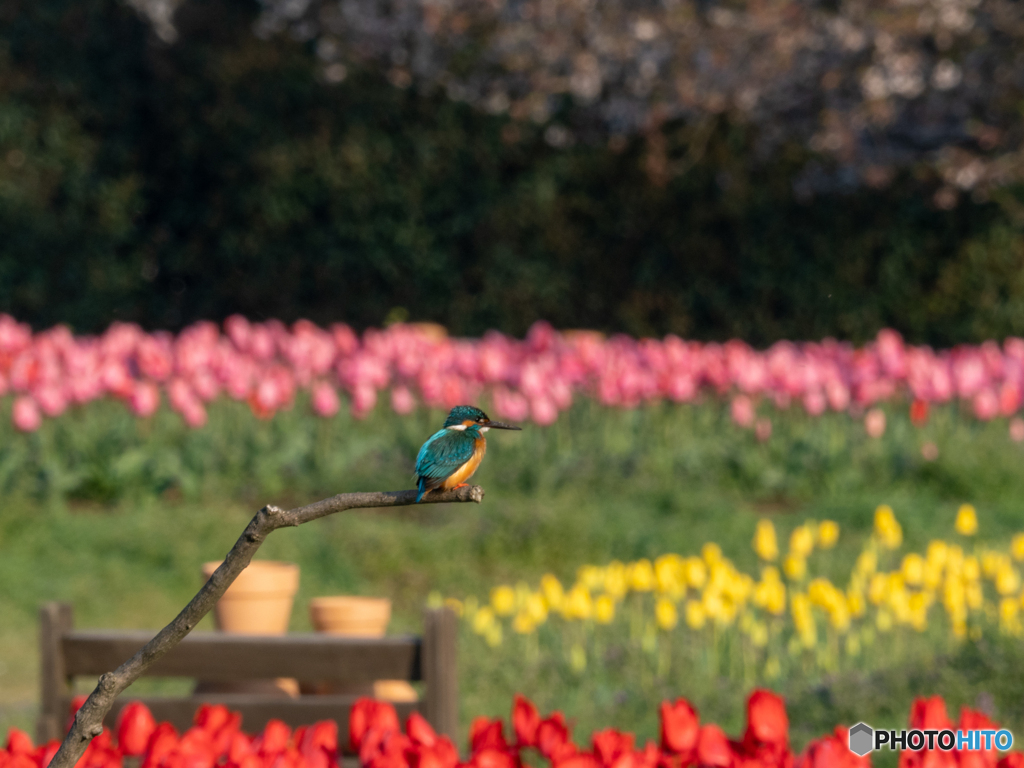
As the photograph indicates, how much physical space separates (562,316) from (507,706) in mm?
6856

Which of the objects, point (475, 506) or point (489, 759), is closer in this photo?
point (489, 759)

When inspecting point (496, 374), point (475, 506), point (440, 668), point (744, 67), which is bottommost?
point (440, 668)

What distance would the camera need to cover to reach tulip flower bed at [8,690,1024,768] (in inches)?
70.8

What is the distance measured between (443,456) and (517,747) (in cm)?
71

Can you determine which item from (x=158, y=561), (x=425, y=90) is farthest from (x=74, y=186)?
(x=158, y=561)

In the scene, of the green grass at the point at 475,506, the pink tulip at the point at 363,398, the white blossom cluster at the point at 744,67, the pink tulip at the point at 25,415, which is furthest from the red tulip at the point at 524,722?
the white blossom cluster at the point at 744,67

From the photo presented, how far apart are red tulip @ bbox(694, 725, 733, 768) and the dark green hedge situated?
938 cm

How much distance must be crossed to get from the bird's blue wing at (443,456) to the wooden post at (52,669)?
6.25ft

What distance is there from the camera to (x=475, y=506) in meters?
7.23

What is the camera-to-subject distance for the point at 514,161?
11.6m

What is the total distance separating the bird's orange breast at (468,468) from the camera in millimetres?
1454

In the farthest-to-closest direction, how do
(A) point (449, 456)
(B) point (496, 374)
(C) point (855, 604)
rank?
1. (B) point (496, 374)
2. (C) point (855, 604)
3. (A) point (449, 456)

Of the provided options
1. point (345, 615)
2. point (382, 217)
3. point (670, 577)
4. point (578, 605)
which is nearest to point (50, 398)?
point (578, 605)

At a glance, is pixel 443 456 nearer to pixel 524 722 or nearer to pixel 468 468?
pixel 468 468
